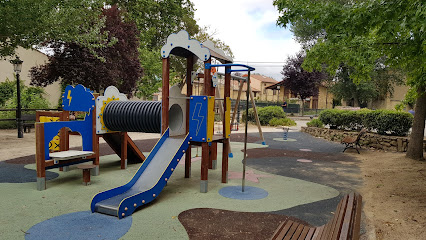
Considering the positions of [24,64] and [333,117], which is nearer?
[333,117]

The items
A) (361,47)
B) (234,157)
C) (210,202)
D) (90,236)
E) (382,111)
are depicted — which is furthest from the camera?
(382,111)

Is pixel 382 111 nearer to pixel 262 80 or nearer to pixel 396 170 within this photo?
pixel 396 170

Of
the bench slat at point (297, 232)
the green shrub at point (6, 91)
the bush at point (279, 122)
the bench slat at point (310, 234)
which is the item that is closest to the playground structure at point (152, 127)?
the bench slat at point (297, 232)

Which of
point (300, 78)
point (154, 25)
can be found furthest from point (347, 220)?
point (300, 78)

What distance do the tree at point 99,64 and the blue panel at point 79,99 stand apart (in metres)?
7.49

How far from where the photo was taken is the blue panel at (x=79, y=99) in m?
6.99

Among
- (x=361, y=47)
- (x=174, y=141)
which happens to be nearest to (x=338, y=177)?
(x=361, y=47)

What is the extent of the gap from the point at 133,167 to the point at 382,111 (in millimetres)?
10330

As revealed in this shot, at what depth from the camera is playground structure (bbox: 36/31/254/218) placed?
5059 mm

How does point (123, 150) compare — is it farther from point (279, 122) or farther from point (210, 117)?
point (279, 122)

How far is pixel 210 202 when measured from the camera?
5242 millimetres

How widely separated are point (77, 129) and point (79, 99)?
861 millimetres

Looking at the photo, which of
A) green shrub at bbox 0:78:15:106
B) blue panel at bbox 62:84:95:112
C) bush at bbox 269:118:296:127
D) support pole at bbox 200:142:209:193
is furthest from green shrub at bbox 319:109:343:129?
green shrub at bbox 0:78:15:106

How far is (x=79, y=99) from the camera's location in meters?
7.13
